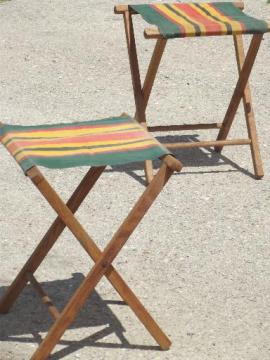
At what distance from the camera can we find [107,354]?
4.22 meters

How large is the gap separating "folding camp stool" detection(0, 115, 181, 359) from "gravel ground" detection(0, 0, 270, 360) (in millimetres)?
197

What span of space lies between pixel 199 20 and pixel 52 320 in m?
2.23

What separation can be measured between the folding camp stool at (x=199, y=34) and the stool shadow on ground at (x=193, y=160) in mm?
85

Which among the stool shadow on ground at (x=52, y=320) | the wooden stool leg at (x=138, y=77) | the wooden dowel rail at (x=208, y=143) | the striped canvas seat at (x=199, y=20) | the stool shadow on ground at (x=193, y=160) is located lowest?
the stool shadow on ground at (x=193, y=160)

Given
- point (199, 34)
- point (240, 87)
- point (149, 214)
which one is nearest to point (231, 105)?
point (240, 87)

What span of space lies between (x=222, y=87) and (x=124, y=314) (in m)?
3.41

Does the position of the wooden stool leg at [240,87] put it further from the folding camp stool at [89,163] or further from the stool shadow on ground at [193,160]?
the folding camp stool at [89,163]

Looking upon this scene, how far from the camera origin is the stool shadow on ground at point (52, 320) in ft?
14.1

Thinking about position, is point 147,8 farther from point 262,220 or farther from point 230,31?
point 262,220

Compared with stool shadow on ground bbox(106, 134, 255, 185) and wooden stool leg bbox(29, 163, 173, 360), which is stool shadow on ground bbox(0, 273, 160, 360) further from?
stool shadow on ground bbox(106, 134, 255, 185)

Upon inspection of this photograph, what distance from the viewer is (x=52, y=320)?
448 cm

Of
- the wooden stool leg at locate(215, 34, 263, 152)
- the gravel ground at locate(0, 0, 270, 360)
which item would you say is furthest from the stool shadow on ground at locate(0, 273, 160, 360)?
the wooden stool leg at locate(215, 34, 263, 152)

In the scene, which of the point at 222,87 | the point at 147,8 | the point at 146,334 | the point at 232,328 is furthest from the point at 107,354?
the point at 222,87

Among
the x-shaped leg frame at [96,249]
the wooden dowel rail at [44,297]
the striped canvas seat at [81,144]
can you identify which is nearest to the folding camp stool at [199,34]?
the striped canvas seat at [81,144]
